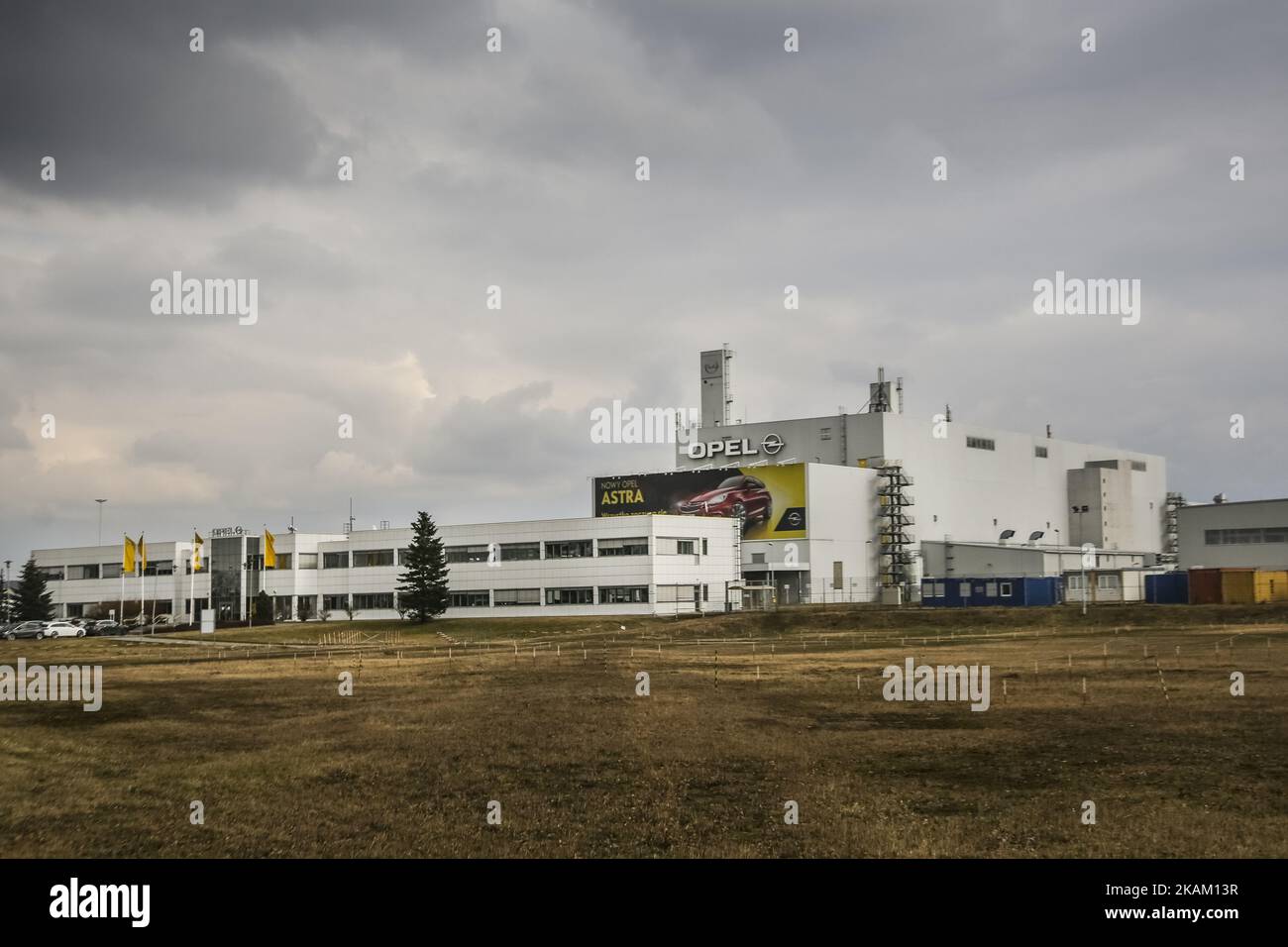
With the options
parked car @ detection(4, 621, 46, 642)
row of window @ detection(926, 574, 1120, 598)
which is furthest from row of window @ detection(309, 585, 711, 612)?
parked car @ detection(4, 621, 46, 642)

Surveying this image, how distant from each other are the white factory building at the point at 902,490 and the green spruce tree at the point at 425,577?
3332 centimetres

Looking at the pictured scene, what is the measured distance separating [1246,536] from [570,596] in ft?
247

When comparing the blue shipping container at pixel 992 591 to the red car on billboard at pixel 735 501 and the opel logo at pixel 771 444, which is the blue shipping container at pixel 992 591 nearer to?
the red car on billboard at pixel 735 501

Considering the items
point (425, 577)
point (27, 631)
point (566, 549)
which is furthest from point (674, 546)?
point (27, 631)

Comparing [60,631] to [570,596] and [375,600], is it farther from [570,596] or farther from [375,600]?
[570,596]

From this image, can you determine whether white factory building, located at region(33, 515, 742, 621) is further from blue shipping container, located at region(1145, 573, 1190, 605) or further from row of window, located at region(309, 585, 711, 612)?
blue shipping container, located at region(1145, 573, 1190, 605)

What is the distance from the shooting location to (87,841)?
19.3 meters

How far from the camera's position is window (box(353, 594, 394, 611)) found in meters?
125

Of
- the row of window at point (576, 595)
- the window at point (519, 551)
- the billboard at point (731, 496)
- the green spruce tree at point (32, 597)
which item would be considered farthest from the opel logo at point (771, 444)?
the green spruce tree at point (32, 597)

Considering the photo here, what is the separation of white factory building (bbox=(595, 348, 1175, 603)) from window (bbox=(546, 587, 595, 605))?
20584mm

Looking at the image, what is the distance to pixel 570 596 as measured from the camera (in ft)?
374

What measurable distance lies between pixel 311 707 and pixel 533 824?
21522 mm

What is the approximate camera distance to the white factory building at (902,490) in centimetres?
12619
